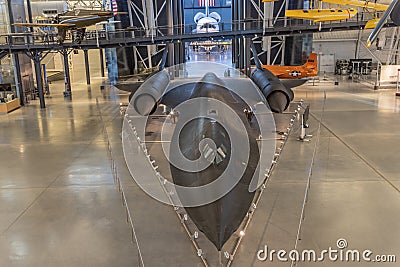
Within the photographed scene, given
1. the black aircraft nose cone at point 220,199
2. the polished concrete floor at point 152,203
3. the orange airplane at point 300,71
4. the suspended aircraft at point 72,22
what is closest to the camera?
the black aircraft nose cone at point 220,199

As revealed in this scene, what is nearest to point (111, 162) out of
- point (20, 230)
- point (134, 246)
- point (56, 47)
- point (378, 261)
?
point (20, 230)

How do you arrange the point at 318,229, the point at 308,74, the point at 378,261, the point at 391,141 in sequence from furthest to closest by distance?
the point at 308,74
the point at 391,141
the point at 318,229
the point at 378,261

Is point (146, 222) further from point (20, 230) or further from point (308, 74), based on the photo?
point (308, 74)

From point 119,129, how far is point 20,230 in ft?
29.1

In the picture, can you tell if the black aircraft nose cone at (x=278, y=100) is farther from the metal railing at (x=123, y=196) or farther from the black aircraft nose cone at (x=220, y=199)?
the black aircraft nose cone at (x=220, y=199)

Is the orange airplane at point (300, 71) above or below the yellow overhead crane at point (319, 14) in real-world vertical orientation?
below

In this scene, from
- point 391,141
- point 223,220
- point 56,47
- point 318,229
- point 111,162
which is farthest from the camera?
point 56,47

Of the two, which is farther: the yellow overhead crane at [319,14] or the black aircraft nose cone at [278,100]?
the yellow overhead crane at [319,14]

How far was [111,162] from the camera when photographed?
39.9ft

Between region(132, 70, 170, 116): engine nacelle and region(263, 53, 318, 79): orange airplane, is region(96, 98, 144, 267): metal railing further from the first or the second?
region(263, 53, 318, 79): orange airplane

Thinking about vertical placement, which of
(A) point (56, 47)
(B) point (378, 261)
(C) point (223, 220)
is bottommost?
(B) point (378, 261)

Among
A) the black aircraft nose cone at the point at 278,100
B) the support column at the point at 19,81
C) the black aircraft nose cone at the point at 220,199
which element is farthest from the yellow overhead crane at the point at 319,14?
the support column at the point at 19,81

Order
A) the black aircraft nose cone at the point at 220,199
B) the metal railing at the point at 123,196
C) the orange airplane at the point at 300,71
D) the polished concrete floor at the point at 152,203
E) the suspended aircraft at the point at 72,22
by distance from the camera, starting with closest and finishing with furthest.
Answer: the black aircraft nose cone at the point at 220,199, the metal railing at the point at 123,196, the polished concrete floor at the point at 152,203, the suspended aircraft at the point at 72,22, the orange airplane at the point at 300,71

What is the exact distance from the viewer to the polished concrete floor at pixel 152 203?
698 cm
